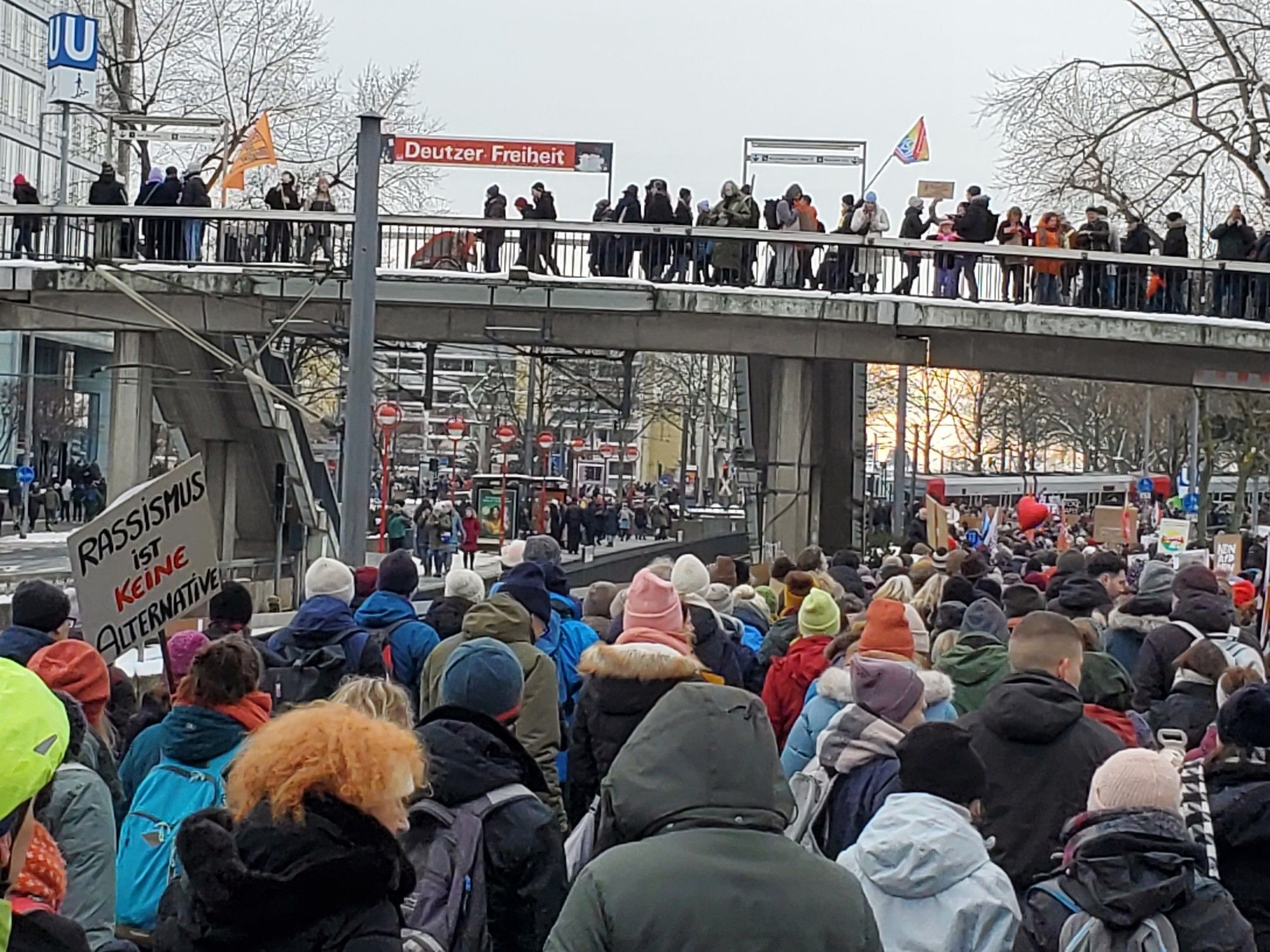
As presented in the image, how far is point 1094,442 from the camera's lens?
3661 inches

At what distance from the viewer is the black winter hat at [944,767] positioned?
4738 millimetres

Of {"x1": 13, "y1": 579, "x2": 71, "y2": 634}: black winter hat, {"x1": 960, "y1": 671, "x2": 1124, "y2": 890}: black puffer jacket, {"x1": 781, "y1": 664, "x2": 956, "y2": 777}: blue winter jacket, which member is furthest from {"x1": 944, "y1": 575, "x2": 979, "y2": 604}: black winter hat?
{"x1": 13, "y1": 579, "x2": 71, "y2": 634}: black winter hat

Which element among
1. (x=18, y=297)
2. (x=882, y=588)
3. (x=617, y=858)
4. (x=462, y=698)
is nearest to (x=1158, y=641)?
(x=882, y=588)

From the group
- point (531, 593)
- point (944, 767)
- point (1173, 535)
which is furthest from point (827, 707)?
point (1173, 535)

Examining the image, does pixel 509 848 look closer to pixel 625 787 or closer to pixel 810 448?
pixel 625 787

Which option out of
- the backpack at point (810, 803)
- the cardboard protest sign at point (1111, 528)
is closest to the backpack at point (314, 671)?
the backpack at point (810, 803)

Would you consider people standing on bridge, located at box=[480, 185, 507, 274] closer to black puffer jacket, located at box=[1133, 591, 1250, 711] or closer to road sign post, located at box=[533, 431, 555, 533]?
black puffer jacket, located at box=[1133, 591, 1250, 711]

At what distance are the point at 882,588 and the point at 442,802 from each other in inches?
211

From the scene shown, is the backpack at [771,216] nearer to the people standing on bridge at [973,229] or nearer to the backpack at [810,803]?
the people standing on bridge at [973,229]

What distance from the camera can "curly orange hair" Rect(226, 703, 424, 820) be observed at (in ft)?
12.3

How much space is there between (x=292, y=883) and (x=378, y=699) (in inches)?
57.0

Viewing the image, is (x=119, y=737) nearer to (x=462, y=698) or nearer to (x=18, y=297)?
(x=462, y=698)

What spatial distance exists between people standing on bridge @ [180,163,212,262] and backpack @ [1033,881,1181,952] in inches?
966

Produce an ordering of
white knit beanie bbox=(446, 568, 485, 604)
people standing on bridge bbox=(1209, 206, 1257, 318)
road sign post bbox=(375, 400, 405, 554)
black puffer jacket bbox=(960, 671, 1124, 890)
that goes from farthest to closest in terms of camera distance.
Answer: road sign post bbox=(375, 400, 405, 554) → people standing on bridge bbox=(1209, 206, 1257, 318) → white knit beanie bbox=(446, 568, 485, 604) → black puffer jacket bbox=(960, 671, 1124, 890)
